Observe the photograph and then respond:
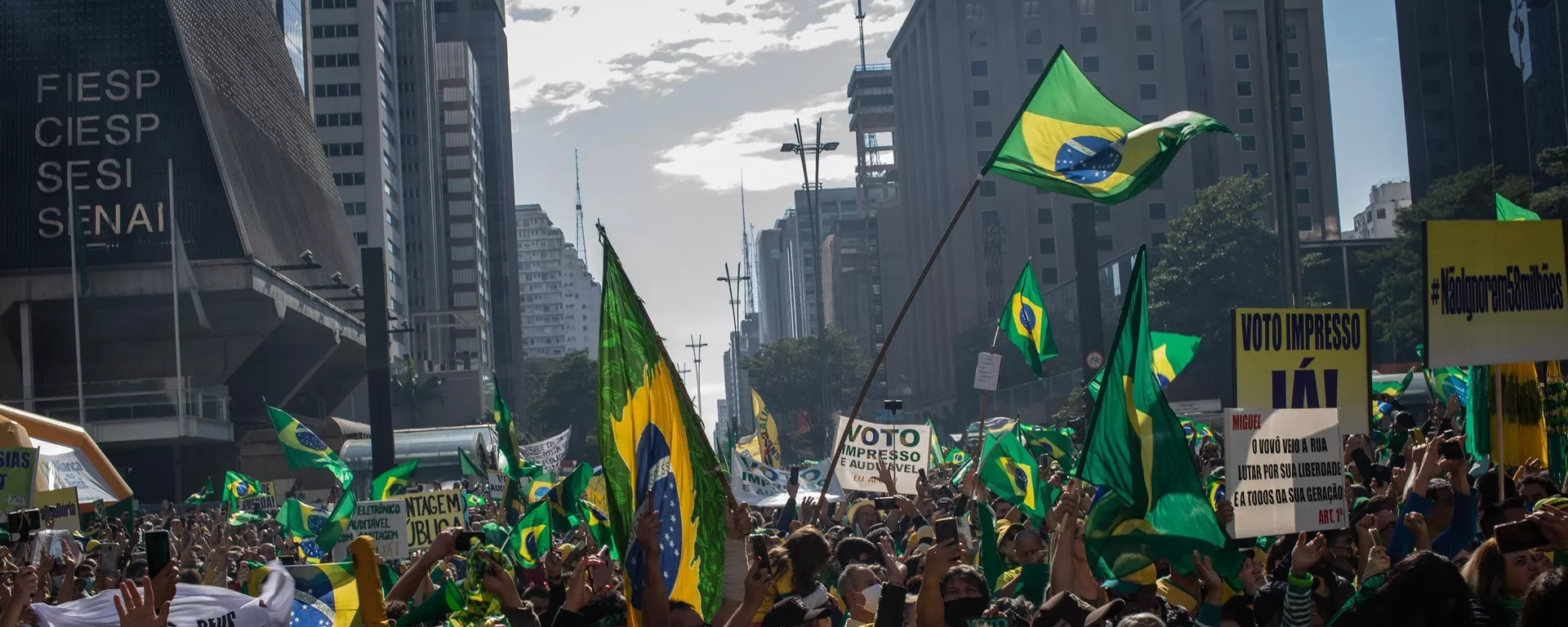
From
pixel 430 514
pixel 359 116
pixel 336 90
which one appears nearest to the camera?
pixel 430 514

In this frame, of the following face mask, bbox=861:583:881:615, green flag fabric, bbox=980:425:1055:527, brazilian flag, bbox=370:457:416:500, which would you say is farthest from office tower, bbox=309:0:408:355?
face mask, bbox=861:583:881:615

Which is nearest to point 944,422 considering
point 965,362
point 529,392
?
point 965,362

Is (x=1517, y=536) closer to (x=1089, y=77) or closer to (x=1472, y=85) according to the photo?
(x=1472, y=85)

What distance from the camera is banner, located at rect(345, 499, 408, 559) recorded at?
13828mm

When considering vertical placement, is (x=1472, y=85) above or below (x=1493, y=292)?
above

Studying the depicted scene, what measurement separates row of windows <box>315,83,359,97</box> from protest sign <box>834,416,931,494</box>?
94.4m

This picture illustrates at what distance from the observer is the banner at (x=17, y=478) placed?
552 inches

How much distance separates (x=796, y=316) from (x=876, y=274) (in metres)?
42.5

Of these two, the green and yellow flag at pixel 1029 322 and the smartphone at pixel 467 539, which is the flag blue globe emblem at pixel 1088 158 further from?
the green and yellow flag at pixel 1029 322

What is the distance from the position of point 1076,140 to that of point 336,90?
10089cm

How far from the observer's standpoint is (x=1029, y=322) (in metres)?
18.1

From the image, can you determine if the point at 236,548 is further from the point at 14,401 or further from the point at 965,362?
the point at 965,362

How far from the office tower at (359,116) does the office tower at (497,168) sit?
3694cm

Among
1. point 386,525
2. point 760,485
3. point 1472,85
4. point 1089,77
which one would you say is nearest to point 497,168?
point 1089,77
